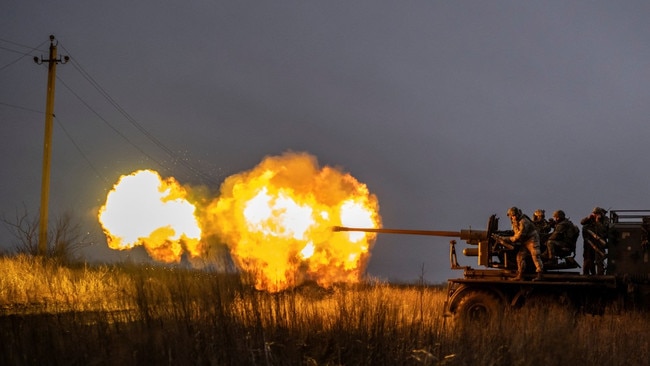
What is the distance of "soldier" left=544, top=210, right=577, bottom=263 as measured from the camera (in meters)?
20.7

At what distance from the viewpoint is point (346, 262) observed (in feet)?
84.0

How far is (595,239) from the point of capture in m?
20.3

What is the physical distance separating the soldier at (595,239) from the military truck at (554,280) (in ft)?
0.55

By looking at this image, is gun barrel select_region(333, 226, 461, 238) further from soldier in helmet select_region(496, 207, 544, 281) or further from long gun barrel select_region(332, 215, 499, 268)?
soldier in helmet select_region(496, 207, 544, 281)

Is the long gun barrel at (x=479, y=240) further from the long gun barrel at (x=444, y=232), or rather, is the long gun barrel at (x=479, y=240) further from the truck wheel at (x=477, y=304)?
the truck wheel at (x=477, y=304)

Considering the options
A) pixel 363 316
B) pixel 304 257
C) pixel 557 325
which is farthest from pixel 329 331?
pixel 304 257

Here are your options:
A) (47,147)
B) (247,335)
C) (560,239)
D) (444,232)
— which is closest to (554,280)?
(560,239)

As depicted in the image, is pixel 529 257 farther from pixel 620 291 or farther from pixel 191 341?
pixel 191 341

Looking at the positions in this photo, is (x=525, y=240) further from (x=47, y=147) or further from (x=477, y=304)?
(x=47, y=147)

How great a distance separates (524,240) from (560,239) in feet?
3.39

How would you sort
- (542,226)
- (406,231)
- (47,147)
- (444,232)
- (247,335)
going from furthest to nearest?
(47,147)
(406,231)
(444,232)
(542,226)
(247,335)

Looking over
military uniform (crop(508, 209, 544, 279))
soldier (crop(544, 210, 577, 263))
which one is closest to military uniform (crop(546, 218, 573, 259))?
soldier (crop(544, 210, 577, 263))

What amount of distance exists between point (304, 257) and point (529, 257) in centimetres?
784

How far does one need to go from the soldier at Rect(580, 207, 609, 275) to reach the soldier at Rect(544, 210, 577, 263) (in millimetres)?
357
